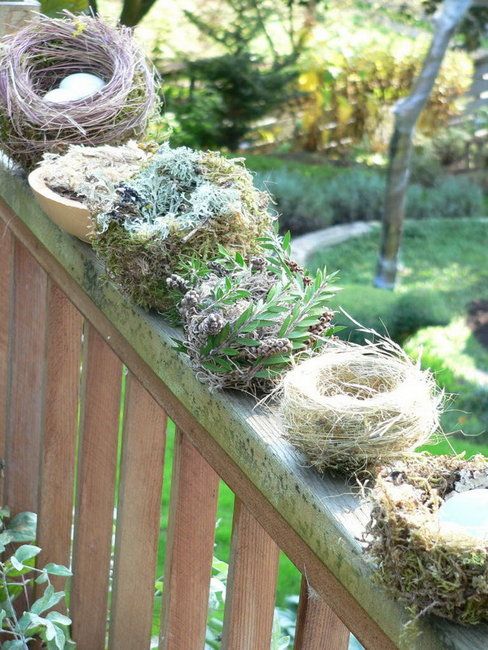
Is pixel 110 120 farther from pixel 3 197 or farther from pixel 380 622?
pixel 380 622

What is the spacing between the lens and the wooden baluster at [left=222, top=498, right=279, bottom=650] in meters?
1.07

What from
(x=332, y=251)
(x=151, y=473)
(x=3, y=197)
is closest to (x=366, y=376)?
(x=151, y=473)

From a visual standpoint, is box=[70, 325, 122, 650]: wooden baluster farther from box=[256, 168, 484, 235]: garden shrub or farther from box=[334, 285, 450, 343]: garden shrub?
box=[256, 168, 484, 235]: garden shrub

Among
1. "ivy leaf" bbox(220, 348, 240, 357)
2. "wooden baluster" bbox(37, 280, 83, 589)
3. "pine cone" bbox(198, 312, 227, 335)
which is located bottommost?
"wooden baluster" bbox(37, 280, 83, 589)

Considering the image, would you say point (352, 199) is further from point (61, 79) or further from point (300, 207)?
point (61, 79)

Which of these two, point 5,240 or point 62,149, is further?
point 5,240

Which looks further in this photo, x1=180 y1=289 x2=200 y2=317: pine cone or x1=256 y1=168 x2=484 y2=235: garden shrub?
x1=256 y1=168 x2=484 y2=235: garden shrub

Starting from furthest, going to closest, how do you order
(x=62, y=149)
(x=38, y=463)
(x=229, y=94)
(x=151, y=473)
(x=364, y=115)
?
1. (x=364, y=115)
2. (x=229, y=94)
3. (x=38, y=463)
4. (x=62, y=149)
5. (x=151, y=473)

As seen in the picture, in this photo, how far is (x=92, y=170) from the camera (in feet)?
4.56

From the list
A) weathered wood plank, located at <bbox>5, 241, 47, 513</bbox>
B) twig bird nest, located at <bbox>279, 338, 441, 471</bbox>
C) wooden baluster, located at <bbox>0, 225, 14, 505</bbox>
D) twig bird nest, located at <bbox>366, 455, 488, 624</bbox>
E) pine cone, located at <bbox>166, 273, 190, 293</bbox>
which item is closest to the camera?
twig bird nest, located at <bbox>366, 455, 488, 624</bbox>

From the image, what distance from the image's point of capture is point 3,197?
1743 mm

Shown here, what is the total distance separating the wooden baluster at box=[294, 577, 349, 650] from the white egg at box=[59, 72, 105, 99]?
3.15 feet

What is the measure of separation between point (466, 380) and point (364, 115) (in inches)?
216

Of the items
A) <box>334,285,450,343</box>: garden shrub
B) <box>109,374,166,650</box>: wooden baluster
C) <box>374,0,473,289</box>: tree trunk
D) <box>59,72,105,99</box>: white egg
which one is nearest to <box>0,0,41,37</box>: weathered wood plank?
<box>59,72,105,99</box>: white egg
